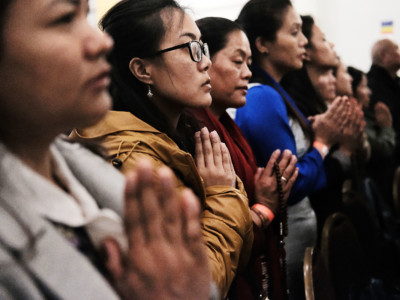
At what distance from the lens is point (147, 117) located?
3.74ft

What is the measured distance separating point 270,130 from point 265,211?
0.34m

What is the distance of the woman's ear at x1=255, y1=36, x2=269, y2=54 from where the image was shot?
1.94 metres

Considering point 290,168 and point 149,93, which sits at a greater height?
point 149,93

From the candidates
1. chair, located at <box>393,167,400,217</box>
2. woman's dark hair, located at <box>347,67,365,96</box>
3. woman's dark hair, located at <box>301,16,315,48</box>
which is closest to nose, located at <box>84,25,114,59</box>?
woman's dark hair, located at <box>301,16,315,48</box>

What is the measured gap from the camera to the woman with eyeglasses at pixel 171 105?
40.9 inches

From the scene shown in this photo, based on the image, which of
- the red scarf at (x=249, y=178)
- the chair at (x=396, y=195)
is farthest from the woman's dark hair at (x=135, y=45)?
the chair at (x=396, y=195)

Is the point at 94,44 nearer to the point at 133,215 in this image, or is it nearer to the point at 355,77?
the point at 133,215

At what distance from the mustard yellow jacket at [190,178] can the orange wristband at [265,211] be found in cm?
31

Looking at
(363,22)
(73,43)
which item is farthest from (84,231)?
(363,22)

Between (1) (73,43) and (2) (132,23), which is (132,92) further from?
(1) (73,43)

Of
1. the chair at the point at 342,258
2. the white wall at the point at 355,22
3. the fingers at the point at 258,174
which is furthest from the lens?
the white wall at the point at 355,22

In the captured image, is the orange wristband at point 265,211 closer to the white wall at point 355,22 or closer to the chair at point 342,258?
the chair at point 342,258

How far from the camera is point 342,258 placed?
1.45 m

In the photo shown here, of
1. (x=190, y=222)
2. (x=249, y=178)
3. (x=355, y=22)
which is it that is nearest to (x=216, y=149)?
(x=249, y=178)
